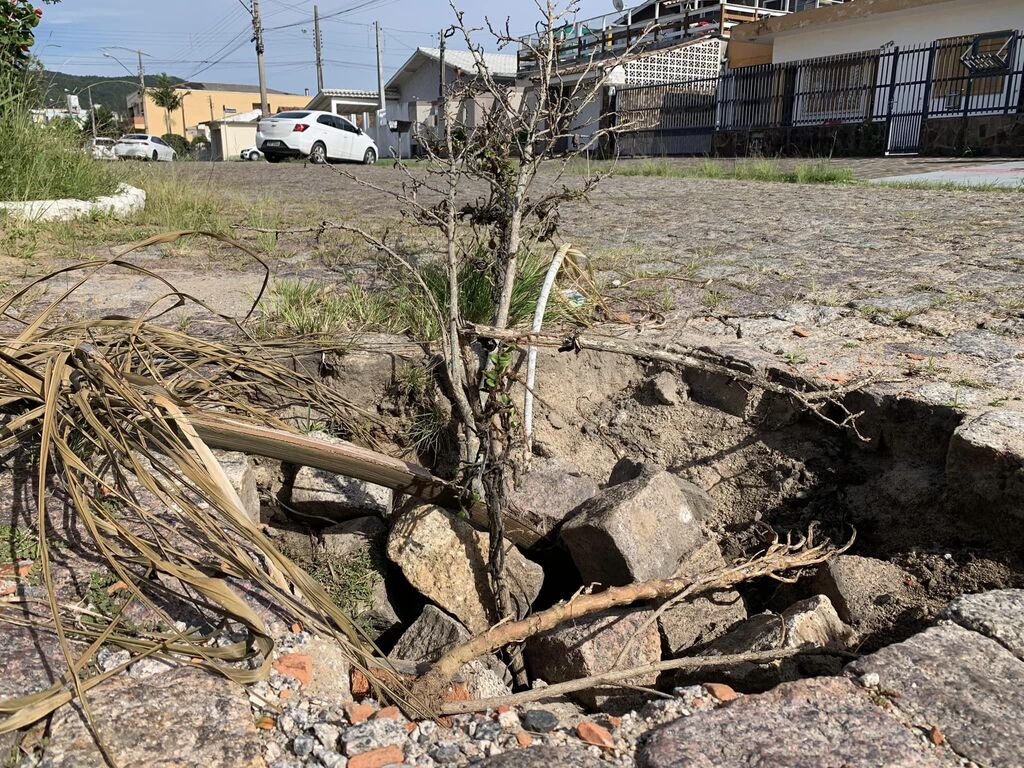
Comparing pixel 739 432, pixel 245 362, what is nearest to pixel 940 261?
pixel 739 432

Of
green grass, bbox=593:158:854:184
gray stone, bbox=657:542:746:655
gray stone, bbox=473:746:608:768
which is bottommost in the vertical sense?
gray stone, bbox=657:542:746:655

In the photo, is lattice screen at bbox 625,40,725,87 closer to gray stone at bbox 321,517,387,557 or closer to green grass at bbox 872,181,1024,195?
green grass at bbox 872,181,1024,195

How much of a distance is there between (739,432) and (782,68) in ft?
63.5

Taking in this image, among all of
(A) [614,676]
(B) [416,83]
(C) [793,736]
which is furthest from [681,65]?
(C) [793,736]

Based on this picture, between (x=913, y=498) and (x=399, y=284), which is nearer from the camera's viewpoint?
(x=913, y=498)

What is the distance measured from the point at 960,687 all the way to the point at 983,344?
2.05m

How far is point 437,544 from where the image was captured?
2408mm

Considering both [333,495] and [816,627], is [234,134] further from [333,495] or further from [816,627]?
[816,627]

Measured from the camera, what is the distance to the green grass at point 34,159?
5500mm

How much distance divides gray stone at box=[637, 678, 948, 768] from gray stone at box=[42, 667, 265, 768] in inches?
27.4

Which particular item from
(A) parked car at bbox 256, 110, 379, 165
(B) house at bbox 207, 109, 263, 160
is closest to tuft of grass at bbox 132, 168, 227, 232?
(A) parked car at bbox 256, 110, 379, 165

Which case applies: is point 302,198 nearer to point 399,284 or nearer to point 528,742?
point 399,284

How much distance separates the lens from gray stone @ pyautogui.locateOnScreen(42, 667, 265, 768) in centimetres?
136

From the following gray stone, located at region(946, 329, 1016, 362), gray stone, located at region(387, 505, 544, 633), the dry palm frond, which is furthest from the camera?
gray stone, located at region(946, 329, 1016, 362)
